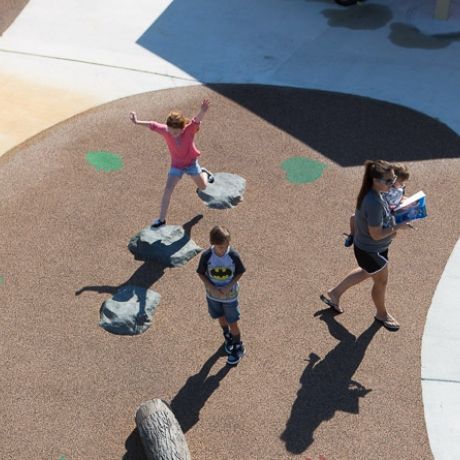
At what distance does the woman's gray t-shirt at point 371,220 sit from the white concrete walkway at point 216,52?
15.5 feet

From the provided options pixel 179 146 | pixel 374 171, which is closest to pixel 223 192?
pixel 179 146

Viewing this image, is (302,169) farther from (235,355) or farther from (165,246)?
(235,355)

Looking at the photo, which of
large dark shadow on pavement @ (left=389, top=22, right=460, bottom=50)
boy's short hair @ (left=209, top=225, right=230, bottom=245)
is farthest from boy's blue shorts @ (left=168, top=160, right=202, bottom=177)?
large dark shadow on pavement @ (left=389, top=22, right=460, bottom=50)

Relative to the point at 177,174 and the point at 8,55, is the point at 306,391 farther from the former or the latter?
the point at 8,55

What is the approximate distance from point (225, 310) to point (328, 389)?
1211 millimetres

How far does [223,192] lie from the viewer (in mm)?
9930

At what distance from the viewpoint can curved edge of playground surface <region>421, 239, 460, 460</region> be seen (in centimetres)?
687

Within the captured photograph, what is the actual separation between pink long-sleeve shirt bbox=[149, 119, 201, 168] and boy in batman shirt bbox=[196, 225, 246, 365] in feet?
7.13

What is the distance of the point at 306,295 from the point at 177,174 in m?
2.11

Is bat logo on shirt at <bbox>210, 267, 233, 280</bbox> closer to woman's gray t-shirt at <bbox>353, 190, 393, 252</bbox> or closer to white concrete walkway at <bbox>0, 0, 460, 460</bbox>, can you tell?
woman's gray t-shirt at <bbox>353, 190, 393, 252</bbox>

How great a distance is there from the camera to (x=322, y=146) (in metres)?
11.0

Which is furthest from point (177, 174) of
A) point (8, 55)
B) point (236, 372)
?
point (8, 55)

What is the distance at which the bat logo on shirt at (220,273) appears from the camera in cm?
706

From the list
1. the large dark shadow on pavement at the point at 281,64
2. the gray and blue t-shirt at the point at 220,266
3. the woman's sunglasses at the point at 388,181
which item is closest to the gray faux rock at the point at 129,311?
the gray and blue t-shirt at the point at 220,266
